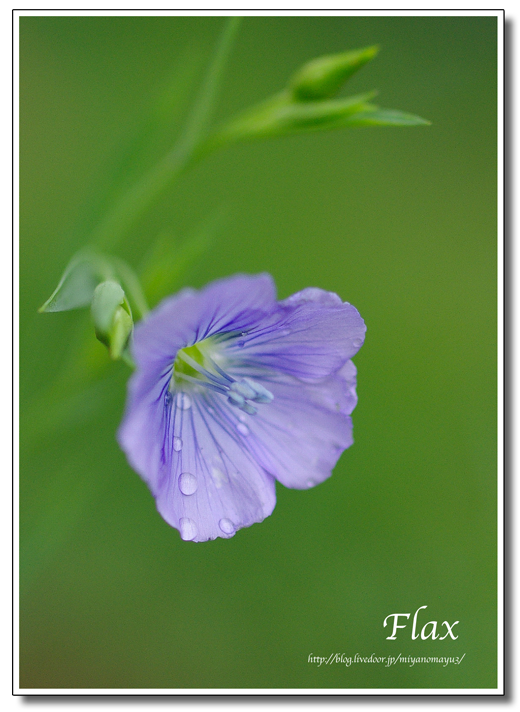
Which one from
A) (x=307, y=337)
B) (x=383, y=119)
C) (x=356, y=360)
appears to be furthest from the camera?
(x=356, y=360)

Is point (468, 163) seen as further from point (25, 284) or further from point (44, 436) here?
point (44, 436)

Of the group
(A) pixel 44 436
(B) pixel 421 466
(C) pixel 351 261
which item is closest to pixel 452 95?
(C) pixel 351 261

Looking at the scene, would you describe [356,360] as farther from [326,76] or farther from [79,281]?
[79,281]

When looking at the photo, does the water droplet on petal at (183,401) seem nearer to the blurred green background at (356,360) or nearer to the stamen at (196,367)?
the stamen at (196,367)

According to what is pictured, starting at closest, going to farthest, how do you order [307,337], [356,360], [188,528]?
[188,528] < [307,337] < [356,360]


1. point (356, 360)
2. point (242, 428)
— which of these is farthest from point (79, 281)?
point (356, 360)
